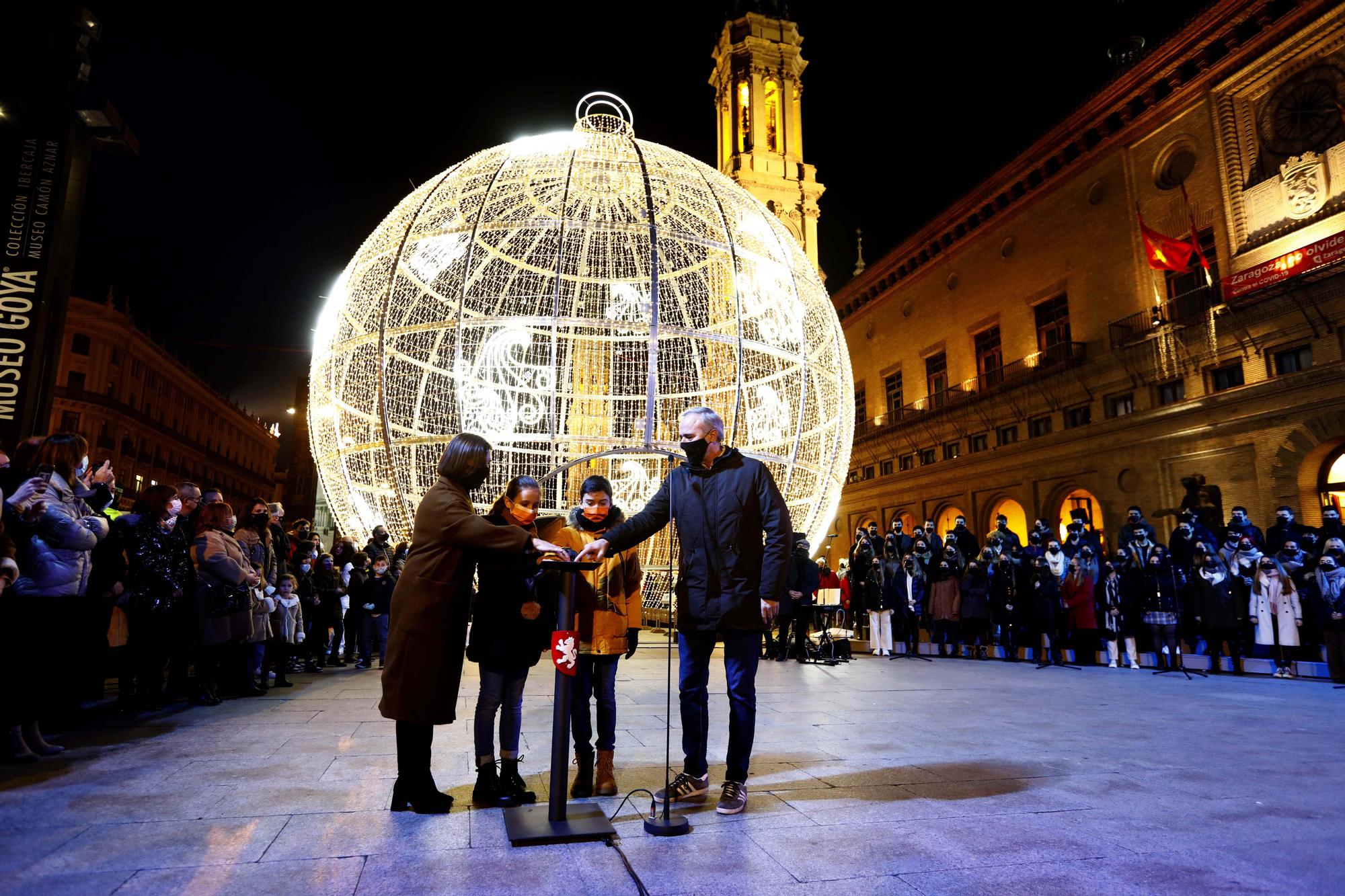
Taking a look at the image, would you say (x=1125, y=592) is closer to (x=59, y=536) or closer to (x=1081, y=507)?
(x=59, y=536)

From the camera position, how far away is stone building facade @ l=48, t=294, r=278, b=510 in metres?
38.7

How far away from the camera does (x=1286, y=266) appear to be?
18031 mm

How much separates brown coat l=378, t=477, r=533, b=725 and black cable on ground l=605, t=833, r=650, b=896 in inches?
34.0

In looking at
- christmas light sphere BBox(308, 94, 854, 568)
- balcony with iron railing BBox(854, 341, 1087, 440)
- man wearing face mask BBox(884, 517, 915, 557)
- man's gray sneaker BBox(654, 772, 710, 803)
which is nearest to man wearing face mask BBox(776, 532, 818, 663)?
christmas light sphere BBox(308, 94, 854, 568)

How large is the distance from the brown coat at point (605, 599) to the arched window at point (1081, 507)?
912 inches

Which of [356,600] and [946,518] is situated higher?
[946,518]

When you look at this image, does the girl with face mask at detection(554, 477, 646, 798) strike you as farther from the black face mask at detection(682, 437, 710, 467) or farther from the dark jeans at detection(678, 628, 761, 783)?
→ the black face mask at detection(682, 437, 710, 467)

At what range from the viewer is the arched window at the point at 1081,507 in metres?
24.0

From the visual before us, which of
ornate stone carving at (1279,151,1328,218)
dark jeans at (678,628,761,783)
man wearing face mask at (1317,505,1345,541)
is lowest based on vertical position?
dark jeans at (678,628,761,783)

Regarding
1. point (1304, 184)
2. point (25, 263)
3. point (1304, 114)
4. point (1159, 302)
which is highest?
point (1304, 114)

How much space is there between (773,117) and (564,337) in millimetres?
30597

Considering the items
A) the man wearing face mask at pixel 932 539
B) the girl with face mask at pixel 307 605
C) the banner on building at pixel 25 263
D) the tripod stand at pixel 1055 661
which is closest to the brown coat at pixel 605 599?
the girl with face mask at pixel 307 605

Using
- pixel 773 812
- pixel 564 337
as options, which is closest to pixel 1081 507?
pixel 564 337

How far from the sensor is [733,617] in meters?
3.40
